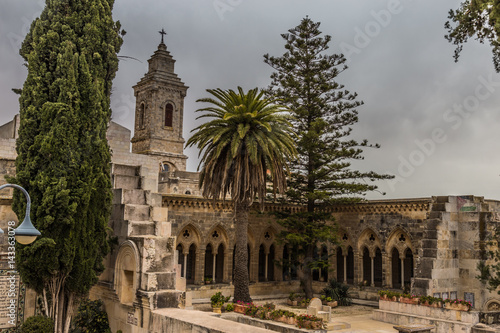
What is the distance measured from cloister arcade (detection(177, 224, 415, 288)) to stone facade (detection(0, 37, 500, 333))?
0.05 metres

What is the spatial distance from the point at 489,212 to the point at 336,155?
281 inches

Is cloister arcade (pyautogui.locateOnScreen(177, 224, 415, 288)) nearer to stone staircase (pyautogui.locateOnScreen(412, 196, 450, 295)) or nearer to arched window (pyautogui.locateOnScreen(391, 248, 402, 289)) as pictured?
arched window (pyautogui.locateOnScreen(391, 248, 402, 289))

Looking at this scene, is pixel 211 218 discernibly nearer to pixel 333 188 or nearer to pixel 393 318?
pixel 333 188

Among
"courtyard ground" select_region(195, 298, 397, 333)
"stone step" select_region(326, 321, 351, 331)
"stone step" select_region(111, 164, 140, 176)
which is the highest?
"stone step" select_region(111, 164, 140, 176)

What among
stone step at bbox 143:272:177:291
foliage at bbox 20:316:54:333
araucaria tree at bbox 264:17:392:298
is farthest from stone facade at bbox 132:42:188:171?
foliage at bbox 20:316:54:333

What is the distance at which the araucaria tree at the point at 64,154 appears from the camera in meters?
11.3

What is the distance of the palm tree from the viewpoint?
1911 centimetres

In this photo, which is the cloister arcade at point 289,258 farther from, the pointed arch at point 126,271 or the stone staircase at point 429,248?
the pointed arch at point 126,271

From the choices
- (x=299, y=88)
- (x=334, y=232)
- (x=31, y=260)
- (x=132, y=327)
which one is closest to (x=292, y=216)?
(x=334, y=232)

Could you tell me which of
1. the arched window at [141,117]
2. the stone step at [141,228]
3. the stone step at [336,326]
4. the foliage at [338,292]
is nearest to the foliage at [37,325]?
the stone step at [141,228]

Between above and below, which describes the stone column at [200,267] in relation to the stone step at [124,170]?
below

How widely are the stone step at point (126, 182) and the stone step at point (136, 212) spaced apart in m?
1.60

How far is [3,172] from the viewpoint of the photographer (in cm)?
1420

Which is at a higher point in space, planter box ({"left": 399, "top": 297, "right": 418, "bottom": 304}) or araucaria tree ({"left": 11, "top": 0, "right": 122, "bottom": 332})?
araucaria tree ({"left": 11, "top": 0, "right": 122, "bottom": 332})
